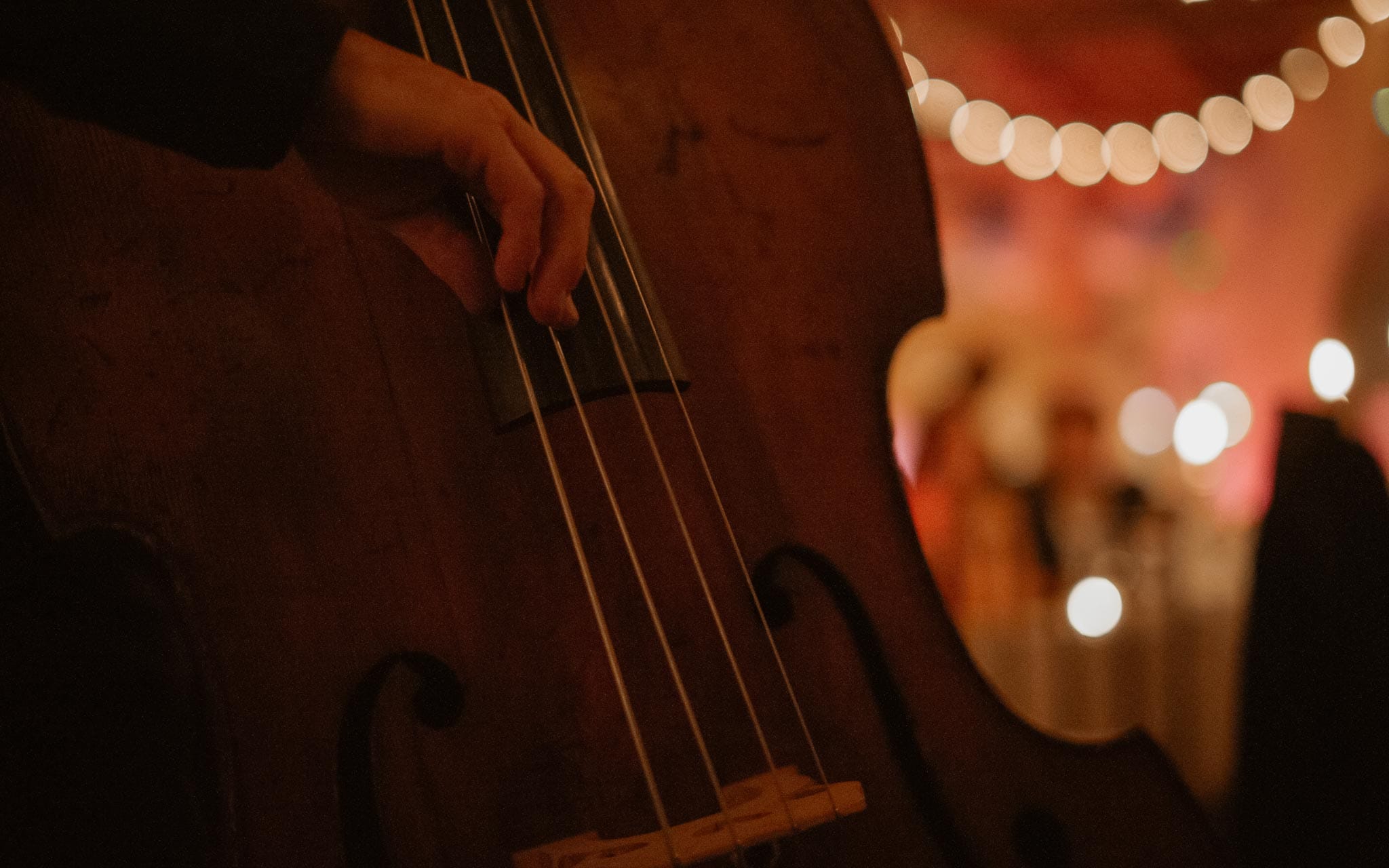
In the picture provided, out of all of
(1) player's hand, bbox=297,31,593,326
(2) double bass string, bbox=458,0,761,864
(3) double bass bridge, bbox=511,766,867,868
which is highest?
(1) player's hand, bbox=297,31,593,326

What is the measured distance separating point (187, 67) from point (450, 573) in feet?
0.97

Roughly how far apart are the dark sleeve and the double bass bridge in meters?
0.38

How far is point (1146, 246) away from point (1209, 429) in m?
0.40

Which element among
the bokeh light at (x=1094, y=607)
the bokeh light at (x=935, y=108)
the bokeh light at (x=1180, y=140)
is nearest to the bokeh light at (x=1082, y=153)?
the bokeh light at (x=1180, y=140)

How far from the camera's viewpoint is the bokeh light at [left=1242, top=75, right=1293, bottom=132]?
158 centimetres

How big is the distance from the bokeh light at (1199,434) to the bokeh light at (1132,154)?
1.56 ft

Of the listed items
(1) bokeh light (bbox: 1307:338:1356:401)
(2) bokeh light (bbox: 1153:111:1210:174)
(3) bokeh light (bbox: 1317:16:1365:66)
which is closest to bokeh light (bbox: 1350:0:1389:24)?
(3) bokeh light (bbox: 1317:16:1365:66)

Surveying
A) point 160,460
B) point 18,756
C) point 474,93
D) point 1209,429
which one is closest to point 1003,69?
point 1209,429

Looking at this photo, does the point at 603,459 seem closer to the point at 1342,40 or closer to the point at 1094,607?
the point at 1094,607

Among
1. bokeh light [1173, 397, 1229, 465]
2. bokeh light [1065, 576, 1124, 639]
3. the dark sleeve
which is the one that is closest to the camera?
the dark sleeve

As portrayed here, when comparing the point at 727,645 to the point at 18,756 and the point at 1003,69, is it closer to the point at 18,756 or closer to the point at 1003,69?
the point at 18,756

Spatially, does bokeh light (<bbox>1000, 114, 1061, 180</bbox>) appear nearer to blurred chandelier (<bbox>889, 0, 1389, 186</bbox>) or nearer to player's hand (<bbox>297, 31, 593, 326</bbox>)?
blurred chandelier (<bbox>889, 0, 1389, 186</bbox>)

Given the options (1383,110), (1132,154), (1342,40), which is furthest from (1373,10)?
(1132,154)

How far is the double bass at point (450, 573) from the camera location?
0.43 meters
